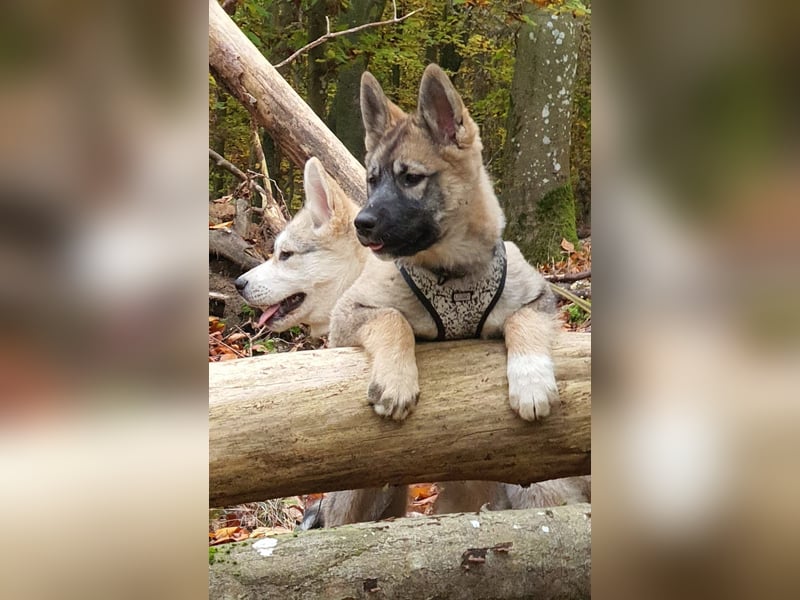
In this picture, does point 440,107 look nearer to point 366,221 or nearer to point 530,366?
point 366,221

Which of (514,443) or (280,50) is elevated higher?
(280,50)

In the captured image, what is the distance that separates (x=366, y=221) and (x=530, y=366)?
0.55 metres

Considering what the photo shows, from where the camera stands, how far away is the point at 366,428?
1881 millimetres

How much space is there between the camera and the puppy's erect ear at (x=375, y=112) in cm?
197

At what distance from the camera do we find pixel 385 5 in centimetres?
192

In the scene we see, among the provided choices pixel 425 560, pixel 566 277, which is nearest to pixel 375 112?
pixel 566 277

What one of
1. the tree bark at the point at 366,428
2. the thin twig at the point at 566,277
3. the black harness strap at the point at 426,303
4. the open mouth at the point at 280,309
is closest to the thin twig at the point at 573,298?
the thin twig at the point at 566,277

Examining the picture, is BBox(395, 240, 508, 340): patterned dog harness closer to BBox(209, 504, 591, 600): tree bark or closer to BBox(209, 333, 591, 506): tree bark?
BBox(209, 333, 591, 506): tree bark

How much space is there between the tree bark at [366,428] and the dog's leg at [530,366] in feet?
0.09

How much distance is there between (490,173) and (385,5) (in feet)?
1.70
